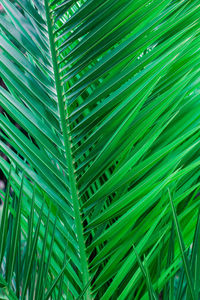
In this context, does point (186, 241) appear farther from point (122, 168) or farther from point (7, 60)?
point (7, 60)

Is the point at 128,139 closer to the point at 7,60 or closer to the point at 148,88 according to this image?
the point at 148,88

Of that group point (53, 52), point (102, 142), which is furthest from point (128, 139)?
point (53, 52)

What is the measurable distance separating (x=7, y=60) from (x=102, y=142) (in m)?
0.14

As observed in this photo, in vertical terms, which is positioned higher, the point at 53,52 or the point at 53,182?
the point at 53,52

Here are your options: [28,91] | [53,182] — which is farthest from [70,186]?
[28,91]

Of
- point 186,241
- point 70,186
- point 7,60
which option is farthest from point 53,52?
point 186,241

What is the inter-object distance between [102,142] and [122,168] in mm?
60

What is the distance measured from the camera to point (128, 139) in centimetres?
49

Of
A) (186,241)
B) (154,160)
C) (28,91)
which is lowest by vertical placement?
(186,241)

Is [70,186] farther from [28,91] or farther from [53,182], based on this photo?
[28,91]

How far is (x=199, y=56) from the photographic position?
516 millimetres

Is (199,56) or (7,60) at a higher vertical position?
(7,60)

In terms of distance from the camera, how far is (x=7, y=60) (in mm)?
508

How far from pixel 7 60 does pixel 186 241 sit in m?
0.29
